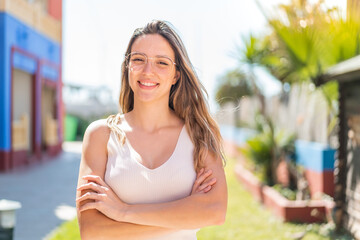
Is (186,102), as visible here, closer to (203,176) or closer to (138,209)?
(203,176)

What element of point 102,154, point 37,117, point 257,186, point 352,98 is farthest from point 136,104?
point 37,117

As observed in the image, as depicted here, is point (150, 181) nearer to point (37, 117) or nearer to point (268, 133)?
point (268, 133)

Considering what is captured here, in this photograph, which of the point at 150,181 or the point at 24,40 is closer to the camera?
the point at 150,181

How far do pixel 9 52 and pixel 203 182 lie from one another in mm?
11980

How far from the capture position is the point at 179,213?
6.42ft

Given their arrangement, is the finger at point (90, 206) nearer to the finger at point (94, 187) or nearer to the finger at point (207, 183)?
the finger at point (94, 187)

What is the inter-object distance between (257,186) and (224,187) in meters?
6.92

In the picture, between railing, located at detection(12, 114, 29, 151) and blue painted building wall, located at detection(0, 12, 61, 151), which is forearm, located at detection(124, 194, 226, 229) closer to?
blue painted building wall, located at detection(0, 12, 61, 151)

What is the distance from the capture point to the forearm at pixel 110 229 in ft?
6.48

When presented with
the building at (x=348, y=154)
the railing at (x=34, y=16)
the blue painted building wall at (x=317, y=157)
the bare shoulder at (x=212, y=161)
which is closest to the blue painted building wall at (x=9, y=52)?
the railing at (x=34, y=16)

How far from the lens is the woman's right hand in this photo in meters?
2.02

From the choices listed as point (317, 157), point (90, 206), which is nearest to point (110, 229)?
point (90, 206)

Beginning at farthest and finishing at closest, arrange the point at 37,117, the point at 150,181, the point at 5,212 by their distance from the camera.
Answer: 1. the point at 37,117
2. the point at 5,212
3. the point at 150,181

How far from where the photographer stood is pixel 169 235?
6.71 ft
